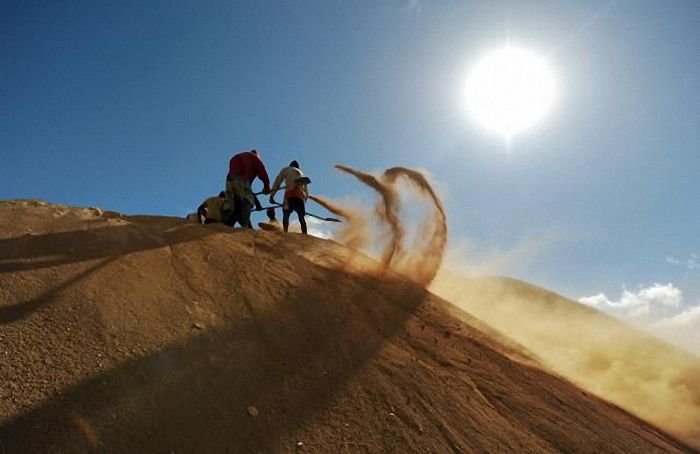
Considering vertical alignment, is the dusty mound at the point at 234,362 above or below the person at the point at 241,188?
below

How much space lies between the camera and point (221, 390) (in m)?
3.33

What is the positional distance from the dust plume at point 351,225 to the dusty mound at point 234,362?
2.95m

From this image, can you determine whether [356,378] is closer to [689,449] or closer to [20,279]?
[20,279]

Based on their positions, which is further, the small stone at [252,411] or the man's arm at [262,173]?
the man's arm at [262,173]

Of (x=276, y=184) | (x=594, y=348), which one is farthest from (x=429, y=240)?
(x=594, y=348)

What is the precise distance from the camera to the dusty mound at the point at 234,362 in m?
2.95

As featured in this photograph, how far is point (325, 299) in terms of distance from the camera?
5227mm

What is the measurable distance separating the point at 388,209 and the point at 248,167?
2527 millimetres

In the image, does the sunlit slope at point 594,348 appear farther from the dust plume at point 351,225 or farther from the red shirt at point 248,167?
the red shirt at point 248,167

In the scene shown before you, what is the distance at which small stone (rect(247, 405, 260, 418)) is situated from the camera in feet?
10.4

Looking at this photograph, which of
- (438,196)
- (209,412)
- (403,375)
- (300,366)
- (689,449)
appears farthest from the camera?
(438,196)

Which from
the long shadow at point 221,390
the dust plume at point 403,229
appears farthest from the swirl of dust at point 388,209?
the long shadow at point 221,390

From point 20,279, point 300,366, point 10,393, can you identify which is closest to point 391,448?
point 300,366

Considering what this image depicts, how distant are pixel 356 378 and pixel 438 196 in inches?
205
